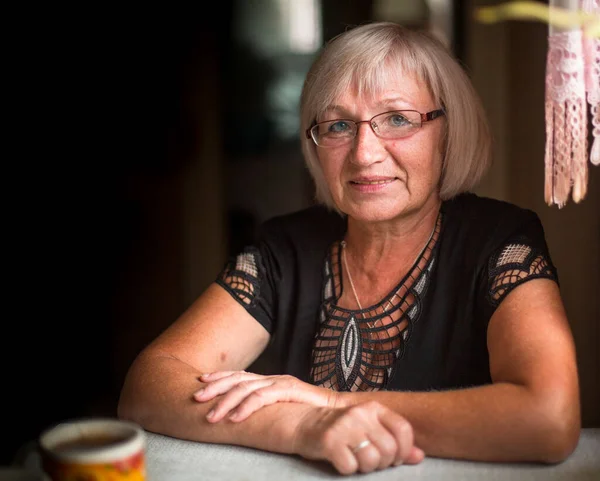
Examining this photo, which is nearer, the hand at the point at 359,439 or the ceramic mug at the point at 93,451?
the ceramic mug at the point at 93,451

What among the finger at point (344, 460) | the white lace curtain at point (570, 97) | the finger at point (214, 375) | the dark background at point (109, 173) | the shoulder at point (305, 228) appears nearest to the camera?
the finger at point (344, 460)

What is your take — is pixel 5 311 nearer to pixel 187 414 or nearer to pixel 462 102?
pixel 187 414

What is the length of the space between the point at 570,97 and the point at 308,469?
2.25 feet

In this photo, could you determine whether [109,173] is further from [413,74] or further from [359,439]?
[359,439]

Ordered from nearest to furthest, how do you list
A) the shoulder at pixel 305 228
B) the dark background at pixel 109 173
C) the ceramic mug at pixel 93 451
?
the ceramic mug at pixel 93 451, the shoulder at pixel 305 228, the dark background at pixel 109 173

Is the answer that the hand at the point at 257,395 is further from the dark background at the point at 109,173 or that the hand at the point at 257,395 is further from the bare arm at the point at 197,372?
the dark background at the point at 109,173

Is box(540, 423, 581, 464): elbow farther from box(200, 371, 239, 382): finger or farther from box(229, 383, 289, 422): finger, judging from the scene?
box(200, 371, 239, 382): finger

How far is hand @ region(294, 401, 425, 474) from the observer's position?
0.95 metres

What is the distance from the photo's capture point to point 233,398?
3.63 feet

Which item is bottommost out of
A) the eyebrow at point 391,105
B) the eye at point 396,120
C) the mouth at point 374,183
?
the mouth at point 374,183

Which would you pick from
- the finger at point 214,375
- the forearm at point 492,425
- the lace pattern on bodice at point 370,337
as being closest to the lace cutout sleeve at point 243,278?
the lace pattern on bodice at point 370,337

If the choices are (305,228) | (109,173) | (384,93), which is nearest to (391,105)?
(384,93)

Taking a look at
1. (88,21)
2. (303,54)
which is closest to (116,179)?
(88,21)

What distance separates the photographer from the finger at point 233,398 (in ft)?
3.59
